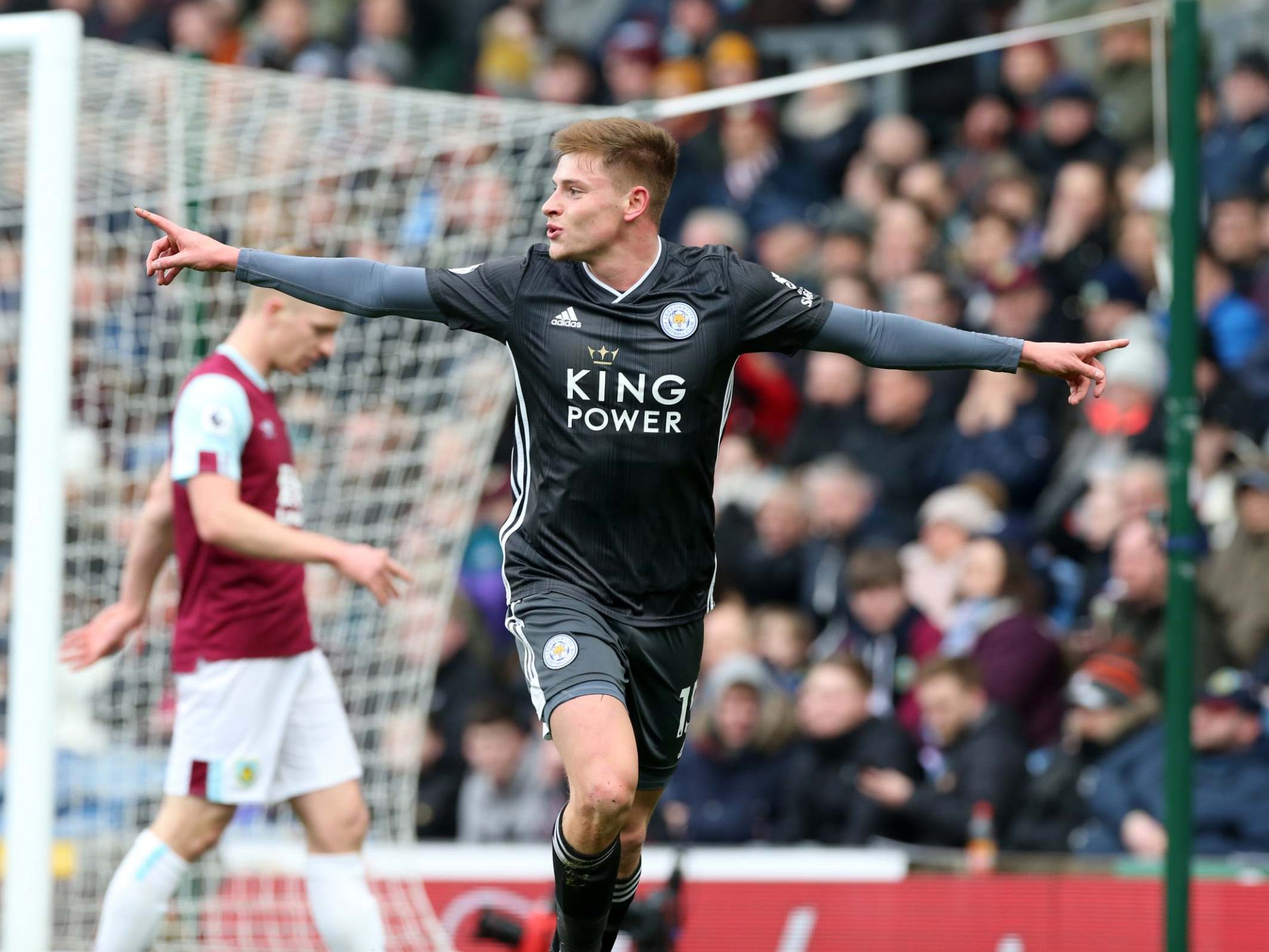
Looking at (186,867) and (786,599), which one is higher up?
(786,599)

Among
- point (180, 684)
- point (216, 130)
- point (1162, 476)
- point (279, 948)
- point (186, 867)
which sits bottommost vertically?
point (279, 948)

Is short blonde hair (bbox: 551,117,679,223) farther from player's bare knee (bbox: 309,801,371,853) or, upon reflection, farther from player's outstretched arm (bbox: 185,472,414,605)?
player's bare knee (bbox: 309,801,371,853)

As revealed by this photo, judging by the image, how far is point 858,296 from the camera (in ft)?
32.8

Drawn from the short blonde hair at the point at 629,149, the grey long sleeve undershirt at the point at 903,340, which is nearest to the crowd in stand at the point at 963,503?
the grey long sleeve undershirt at the point at 903,340

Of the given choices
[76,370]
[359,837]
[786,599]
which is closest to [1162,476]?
[786,599]

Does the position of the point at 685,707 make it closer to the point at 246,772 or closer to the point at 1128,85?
the point at 246,772

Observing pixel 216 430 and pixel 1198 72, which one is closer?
pixel 216 430

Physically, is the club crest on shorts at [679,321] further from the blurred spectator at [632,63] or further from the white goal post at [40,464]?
the blurred spectator at [632,63]

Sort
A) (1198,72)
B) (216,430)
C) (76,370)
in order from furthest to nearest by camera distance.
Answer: (76,370)
(1198,72)
(216,430)

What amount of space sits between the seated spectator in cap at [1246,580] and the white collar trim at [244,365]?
4.56 metres

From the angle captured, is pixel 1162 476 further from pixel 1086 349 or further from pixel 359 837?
pixel 359 837

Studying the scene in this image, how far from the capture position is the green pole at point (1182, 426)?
6.24 metres

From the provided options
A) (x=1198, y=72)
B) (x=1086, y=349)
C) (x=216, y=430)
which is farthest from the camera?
(x=1198, y=72)

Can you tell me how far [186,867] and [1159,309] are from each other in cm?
600
